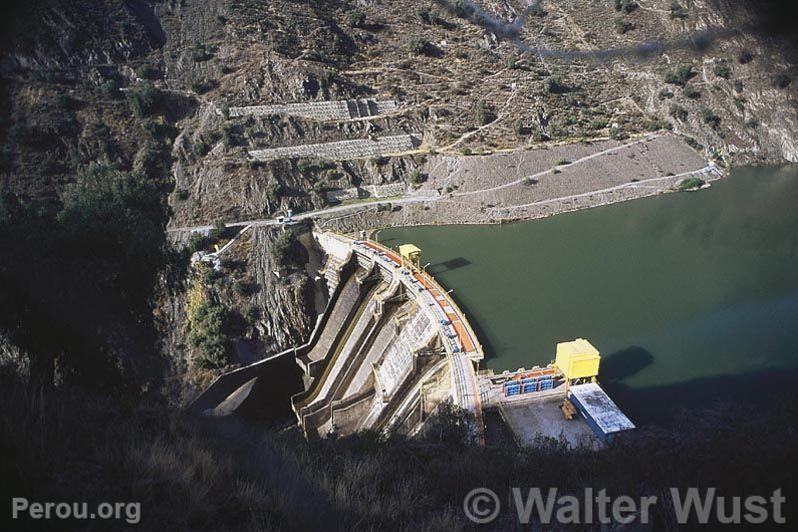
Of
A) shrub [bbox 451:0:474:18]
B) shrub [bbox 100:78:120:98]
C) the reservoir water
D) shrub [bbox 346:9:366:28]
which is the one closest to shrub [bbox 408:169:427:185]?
the reservoir water

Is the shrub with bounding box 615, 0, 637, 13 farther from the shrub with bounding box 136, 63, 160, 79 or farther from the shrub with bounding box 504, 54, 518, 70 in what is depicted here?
the shrub with bounding box 136, 63, 160, 79

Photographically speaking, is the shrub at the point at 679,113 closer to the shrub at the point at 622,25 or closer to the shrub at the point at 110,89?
the shrub at the point at 622,25

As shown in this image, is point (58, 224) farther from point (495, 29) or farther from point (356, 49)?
point (495, 29)

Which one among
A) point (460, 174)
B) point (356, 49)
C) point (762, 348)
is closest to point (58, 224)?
point (762, 348)

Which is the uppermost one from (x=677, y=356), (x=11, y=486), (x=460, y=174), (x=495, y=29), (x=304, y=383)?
(x=495, y=29)

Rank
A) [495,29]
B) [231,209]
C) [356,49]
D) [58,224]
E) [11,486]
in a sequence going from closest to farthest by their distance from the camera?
[11,486], [58,224], [231,209], [356,49], [495,29]

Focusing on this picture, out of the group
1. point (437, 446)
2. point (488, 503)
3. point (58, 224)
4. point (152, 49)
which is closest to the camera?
point (488, 503)

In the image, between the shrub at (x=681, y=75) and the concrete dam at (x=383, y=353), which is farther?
the shrub at (x=681, y=75)

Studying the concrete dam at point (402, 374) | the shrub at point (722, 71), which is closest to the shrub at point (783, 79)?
the concrete dam at point (402, 374)
